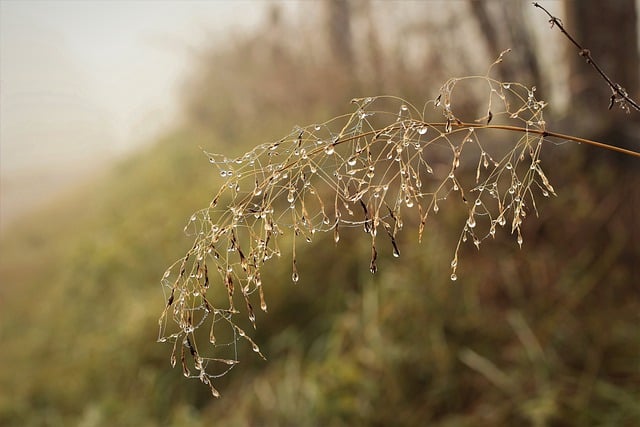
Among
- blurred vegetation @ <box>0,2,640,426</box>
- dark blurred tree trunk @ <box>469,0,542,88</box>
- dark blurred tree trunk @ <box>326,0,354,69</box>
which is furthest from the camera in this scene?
dark blurred tree trunk @ <box>326,0,354,69</box>

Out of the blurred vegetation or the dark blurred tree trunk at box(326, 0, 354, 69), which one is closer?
the blurred vegetation

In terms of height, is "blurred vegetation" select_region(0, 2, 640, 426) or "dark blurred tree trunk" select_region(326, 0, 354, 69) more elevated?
"dark blurred tree trunk" select_region(326, 0, 354, 69)

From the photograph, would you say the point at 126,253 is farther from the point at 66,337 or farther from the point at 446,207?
the point at 446,207

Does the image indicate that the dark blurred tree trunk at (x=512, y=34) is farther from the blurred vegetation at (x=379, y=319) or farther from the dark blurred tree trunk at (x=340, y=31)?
the dark blurred tree trunk at (x=340, y=31)

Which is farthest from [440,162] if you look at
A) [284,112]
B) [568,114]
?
[284,112]

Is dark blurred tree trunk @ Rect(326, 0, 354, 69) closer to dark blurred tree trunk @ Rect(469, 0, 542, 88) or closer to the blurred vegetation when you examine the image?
the blurred vegetation

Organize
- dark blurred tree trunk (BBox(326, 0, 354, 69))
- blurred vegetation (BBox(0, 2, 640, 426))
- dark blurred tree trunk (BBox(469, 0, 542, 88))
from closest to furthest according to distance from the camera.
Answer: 1. blurred vegetation (BBox(0, 2, 640, 426))
2. dark blurred tree trunk (BBox(469, 0, 542, 88))
3. dark blurred tree trunk (BBox(326, 0, 354, 69))

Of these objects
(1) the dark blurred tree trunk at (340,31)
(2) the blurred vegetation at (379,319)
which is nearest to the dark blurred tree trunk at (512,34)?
(2) the blurred vegetation at (379,319)

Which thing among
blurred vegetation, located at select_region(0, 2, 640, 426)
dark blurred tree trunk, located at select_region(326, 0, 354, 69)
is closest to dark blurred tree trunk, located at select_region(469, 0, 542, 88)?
blurred vegetation, located at select_region(0, 2, 640, 426)
